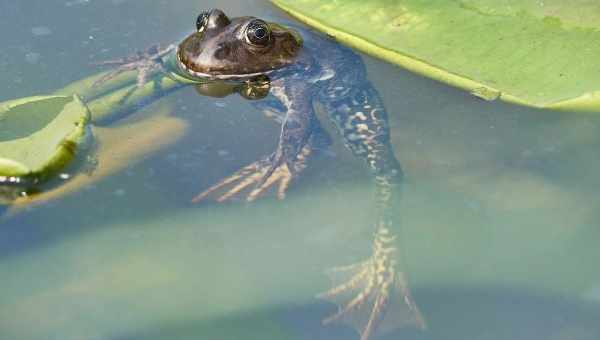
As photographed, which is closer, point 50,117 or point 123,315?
point 123,315

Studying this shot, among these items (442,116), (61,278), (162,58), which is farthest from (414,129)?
(61,278)

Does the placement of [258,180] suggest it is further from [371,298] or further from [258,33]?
[258,33]

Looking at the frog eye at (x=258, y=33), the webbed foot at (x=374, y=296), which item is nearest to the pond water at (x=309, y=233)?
the webbed foot at (x=374, y=296)

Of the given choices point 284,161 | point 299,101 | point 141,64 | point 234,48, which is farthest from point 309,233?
point 141,64

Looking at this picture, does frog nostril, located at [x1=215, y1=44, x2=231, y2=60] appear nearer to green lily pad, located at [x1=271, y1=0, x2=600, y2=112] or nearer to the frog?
the frog

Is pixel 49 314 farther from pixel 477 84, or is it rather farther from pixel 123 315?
pixel 477 84
